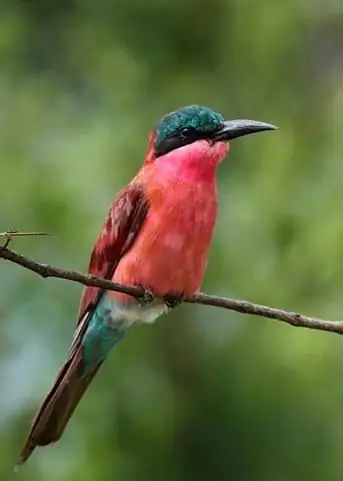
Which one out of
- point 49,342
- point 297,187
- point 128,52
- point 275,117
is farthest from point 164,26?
point 49,342

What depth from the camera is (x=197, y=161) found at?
2076 millimetres

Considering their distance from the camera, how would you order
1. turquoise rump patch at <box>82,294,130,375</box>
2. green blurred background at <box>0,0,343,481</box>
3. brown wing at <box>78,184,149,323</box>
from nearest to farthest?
brown wing at <box>78,184,149,323</box>
turquoise rump patch at <box>82,294,130,375</box>
green blurred background at <box>0,0,343,481</box>

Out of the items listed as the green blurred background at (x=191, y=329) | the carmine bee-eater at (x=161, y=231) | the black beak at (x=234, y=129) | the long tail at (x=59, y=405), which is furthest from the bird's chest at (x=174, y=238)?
the green blurred background at (x=191, y=329)

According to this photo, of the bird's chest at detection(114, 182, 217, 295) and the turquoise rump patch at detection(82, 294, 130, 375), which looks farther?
the turquoise rump patch at detection(82, 294, 130, 375)

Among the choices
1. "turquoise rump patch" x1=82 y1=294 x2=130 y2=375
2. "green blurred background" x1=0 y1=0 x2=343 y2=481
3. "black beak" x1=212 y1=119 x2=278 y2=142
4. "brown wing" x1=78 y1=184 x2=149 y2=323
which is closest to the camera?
"black beak" x1=212 y1=119 x2=278 y2=142

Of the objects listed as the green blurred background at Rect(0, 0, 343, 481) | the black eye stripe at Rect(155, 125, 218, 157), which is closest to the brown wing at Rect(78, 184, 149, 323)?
the black eye stripe at Rect(155, 125, 218, 157)

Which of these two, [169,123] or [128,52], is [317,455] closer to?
[169,123]

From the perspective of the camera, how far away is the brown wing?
212cm

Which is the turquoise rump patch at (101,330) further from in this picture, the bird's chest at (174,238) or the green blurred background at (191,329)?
the green blurred background at (191,329)

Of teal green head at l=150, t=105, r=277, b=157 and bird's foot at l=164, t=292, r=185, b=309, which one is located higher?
teal green head at l=150, t=105, r=277, b=157

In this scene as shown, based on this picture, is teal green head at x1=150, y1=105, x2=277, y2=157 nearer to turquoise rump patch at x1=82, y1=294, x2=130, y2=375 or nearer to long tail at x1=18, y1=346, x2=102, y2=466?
turquoise rump patch at x1=82, y1=294, x2=130, y2=375

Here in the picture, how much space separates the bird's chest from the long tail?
25cm

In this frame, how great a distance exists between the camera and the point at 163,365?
272cm

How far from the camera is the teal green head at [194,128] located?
2.06 meters
